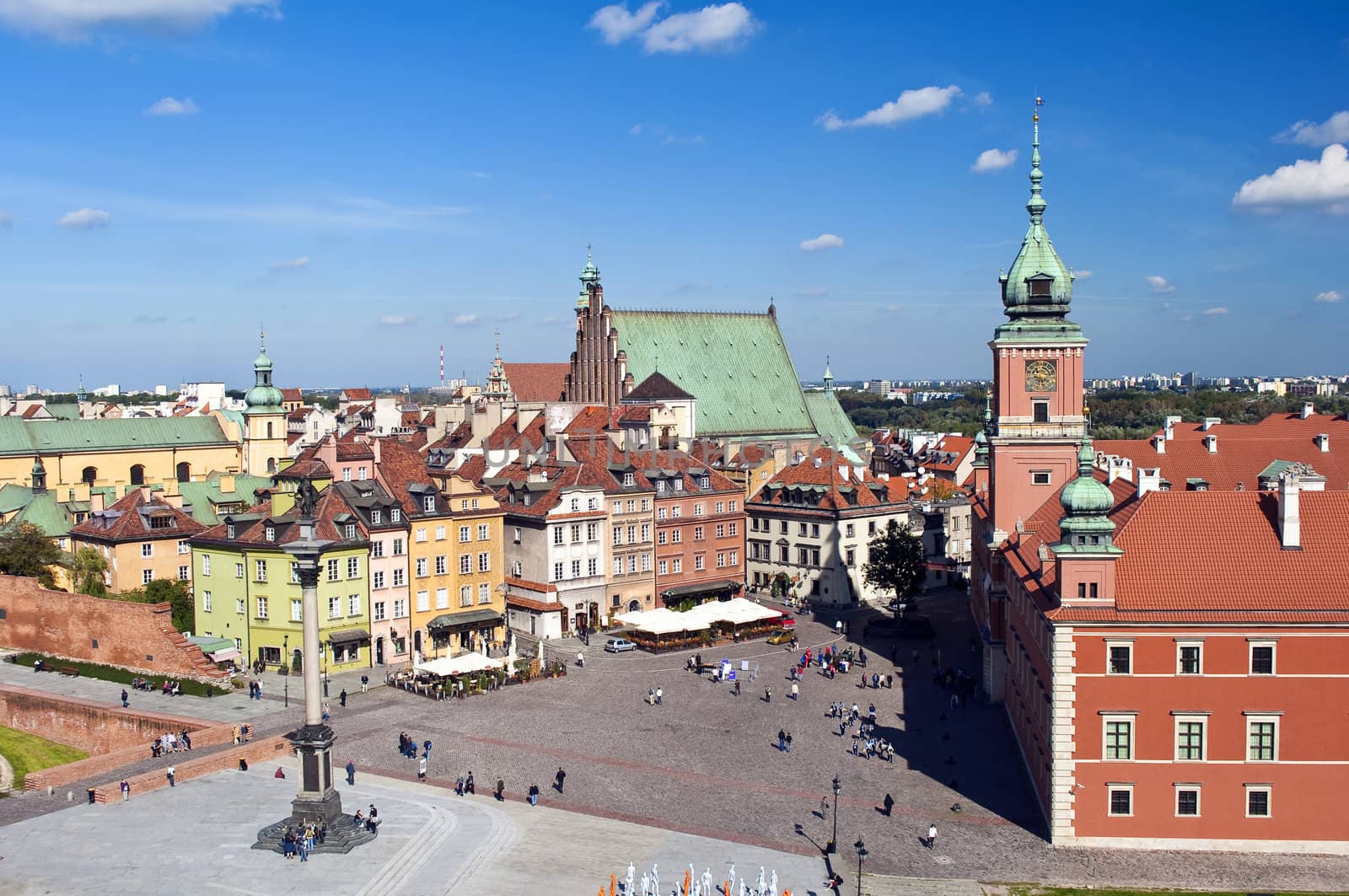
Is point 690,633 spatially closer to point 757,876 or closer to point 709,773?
point 709,773

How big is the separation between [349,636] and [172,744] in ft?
44.5

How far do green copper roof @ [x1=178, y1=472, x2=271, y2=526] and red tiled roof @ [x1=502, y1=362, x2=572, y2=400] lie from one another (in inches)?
2096

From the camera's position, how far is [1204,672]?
39.2 meters

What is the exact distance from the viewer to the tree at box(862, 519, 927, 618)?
245 ft

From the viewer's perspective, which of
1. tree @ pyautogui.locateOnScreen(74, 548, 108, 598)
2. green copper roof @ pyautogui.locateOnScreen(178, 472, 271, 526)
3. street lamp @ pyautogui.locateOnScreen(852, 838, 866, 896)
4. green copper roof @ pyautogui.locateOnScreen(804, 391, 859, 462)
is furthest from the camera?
green copper roof @ pyautogui.locateOnScreen(804, 391, 859, 462)

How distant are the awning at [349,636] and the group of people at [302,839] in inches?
920

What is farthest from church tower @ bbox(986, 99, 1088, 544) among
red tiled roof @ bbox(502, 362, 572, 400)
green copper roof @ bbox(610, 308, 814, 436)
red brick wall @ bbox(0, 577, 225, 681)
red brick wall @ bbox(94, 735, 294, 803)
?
red tiled roof @ bbox(502, 362, 572, 400)

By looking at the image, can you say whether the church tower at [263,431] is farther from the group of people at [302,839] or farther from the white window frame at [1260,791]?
the white window frame at [1260,791]

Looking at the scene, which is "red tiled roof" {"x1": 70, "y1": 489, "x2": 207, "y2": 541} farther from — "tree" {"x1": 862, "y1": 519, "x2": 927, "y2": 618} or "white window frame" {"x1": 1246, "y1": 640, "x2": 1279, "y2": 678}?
"white window frame" {"x1": 1246, "y1": 640, "x2": 1279, "y2": 678}

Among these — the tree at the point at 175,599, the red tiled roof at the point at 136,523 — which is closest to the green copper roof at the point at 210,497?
the red tiled roof at the point at 136,523

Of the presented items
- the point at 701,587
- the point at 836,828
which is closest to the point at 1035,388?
the point at 701,587

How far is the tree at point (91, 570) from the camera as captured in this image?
7181 cm

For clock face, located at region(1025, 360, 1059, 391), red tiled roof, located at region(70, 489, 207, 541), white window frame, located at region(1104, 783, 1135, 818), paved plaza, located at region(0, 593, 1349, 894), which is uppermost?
clock face, located at region(1025, 360, 1059, 391)

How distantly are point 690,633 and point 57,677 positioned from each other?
31897mm
